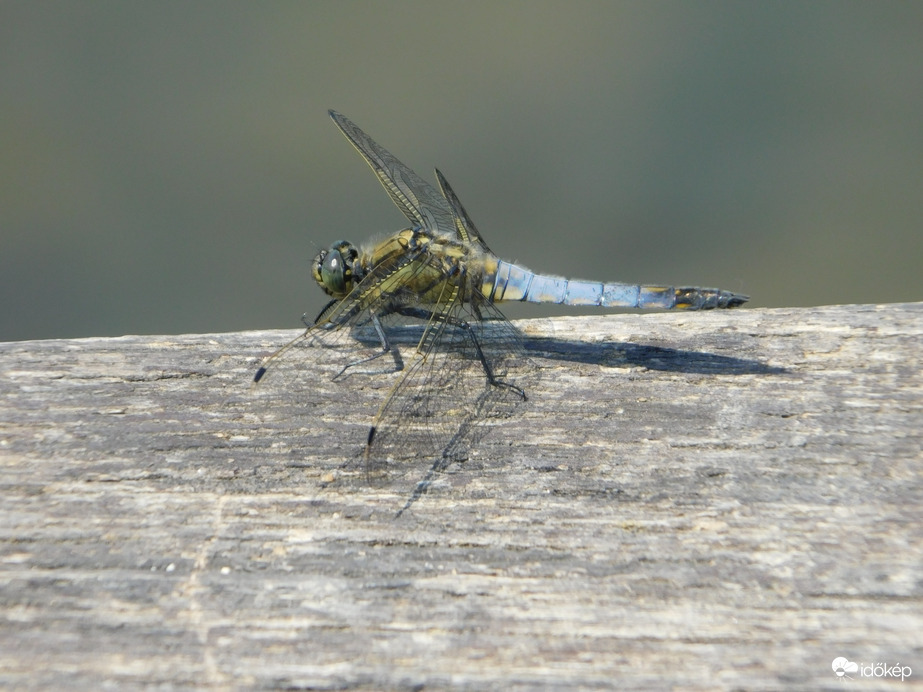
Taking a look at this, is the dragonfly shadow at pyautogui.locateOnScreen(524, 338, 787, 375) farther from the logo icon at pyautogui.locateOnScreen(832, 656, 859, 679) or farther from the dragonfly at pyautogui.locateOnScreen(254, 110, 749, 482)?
the logo icon at pyautogui.locateOnScreen(832, 656, 859, 679)

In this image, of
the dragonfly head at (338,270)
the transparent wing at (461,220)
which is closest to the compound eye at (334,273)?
the dragonfly head at (338,270)

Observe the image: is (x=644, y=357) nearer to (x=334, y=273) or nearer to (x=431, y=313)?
(x=431, y=313)

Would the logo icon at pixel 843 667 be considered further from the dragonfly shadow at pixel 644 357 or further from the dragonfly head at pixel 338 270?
the dragonfly head at pixel 338 270

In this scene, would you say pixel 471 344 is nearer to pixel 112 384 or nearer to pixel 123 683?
pixel 112 384

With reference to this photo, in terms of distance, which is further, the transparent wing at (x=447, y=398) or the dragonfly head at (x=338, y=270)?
the dragonfly head at (x=338, y=270)

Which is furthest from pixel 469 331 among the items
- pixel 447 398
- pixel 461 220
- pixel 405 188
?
pixel 405 188

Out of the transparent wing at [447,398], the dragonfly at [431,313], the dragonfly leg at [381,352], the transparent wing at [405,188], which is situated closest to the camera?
the transparent wing at [447,398]

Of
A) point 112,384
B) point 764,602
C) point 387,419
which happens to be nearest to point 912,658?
point 764,602
